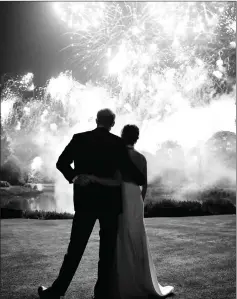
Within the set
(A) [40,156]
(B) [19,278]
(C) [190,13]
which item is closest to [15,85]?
(A) [40,156]

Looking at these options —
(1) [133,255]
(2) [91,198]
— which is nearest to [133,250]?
(1) [133,255]

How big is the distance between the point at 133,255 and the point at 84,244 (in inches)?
22.1

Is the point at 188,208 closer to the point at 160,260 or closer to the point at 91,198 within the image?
the point at 160,260

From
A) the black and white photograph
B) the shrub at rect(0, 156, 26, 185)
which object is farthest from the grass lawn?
the shrub at rect(0, 156, 26, 185)

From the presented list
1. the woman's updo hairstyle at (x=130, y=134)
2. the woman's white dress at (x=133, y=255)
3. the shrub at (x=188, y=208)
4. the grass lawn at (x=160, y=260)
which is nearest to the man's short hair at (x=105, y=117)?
the woman's updo hairstyle at (x=130, y=134)

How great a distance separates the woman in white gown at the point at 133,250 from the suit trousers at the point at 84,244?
0.22m

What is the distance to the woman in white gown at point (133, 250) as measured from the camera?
3.32 metres

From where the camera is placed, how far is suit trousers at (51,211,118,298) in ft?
10.2

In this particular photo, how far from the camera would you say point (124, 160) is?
126 inches

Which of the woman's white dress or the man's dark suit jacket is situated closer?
the man's dark suit jacket

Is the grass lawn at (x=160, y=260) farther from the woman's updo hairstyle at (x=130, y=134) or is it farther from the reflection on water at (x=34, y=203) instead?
the reflection on water at (x=34, y=203)

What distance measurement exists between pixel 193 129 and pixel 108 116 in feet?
45.9

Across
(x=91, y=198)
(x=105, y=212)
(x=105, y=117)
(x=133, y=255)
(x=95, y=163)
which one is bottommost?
(x=133, y=255)

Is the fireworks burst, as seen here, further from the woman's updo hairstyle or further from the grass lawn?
the woman's updo hairstyle
